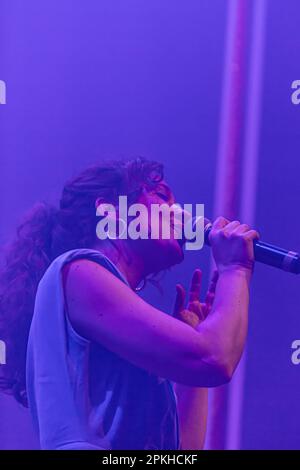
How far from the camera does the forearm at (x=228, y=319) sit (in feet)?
3.24

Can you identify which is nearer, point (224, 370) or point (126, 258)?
point (224, 370)

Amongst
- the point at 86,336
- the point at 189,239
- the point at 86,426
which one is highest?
the point at 189,239

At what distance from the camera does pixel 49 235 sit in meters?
1.22

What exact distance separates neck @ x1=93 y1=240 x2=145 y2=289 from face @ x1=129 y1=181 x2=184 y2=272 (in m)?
0.02

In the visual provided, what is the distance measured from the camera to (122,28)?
1.46 meters

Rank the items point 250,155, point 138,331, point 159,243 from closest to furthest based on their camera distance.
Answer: point 138,331, point 159,243, point 250,155

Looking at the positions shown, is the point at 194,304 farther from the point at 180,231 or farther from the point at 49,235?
the point at 49,235

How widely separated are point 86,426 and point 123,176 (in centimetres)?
51

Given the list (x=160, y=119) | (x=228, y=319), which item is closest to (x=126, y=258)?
(x=228, y=319)

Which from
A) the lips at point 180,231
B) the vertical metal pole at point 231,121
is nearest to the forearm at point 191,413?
the vertical metal pole at point 231,121

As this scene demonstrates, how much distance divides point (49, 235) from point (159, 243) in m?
0.23

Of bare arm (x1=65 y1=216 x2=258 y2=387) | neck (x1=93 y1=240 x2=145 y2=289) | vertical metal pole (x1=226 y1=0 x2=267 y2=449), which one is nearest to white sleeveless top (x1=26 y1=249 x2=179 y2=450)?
bare arm (x1=65 y1=216 x2=258 y2=387)

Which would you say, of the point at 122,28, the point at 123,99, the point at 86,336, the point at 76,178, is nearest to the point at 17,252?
the point at 76,178
